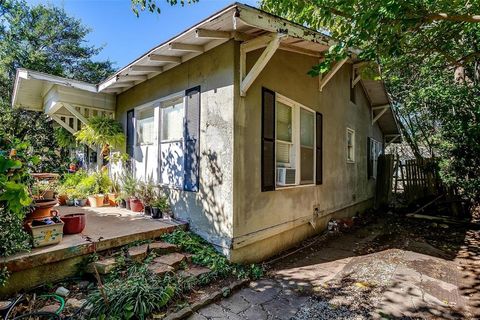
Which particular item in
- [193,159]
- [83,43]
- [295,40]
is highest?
[83,43]

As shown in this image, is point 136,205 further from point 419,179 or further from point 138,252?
point 419,179

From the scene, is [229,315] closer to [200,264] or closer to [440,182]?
[200,264]

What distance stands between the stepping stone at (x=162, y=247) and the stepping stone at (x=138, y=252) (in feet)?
0.30

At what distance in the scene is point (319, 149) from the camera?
5879 mm

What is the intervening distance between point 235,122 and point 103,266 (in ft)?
8.19

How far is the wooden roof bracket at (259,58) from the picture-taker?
147 inches

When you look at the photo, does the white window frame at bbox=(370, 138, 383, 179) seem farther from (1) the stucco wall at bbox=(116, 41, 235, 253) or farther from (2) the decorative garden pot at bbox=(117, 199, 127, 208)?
(2) the decorative garden pot at bbox=(117, 199, 127, 208)

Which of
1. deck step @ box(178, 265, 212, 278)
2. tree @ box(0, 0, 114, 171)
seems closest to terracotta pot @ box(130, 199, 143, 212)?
deck step @ box(178, 265, 212, 278)

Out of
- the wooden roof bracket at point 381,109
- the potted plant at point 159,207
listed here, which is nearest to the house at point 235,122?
the potted plant at point 159,207

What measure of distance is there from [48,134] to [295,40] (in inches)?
466

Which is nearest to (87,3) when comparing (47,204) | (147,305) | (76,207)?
(76,207)

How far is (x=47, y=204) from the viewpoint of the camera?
130 inches

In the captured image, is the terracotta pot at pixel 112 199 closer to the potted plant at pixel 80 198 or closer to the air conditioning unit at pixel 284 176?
the potted plant at pixel 80 198

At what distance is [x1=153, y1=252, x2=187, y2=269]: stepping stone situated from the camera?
3377 millimetres
